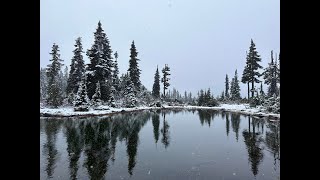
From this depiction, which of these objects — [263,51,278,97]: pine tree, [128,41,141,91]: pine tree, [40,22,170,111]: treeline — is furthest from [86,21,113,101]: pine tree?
[263,51,278,97]: pine tree

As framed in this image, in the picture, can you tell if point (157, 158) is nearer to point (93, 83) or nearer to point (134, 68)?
point (93, 83)

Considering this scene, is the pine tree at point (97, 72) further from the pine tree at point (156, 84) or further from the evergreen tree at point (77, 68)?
the pine tree at point (156, 84)

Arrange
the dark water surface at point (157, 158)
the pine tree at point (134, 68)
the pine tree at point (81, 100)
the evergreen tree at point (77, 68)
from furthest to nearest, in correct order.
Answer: the pine tree at point (134, 68) < the evergreen tree at point (77, 68) < the pine tree at point (81, 100) < the dark water surface at point (157, 158)

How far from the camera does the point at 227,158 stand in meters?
12.0

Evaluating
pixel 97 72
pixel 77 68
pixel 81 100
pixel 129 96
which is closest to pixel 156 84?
pixel 129 96

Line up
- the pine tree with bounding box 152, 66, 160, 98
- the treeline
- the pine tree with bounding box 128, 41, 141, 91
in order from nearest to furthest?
1. the treeline
2. the pine tree with bounding box 128, 41, 141, 91
3. the pine tree with bounding box 152, 66, 160, 98

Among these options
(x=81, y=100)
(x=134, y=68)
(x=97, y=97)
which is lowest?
(x=81, y=100)

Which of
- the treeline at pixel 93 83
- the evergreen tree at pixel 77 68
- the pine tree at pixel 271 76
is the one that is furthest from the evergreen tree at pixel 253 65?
the evergreen tree at pixel 77 68

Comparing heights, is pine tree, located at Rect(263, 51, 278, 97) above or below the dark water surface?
above

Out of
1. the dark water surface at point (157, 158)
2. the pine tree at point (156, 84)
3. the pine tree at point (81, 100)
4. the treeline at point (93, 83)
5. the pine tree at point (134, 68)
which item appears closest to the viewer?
the dark water surface at point (157, 158)

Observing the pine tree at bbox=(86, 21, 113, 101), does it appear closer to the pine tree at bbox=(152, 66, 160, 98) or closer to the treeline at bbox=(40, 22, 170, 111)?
the treeline at bbox=(40, 22, 170, 111)

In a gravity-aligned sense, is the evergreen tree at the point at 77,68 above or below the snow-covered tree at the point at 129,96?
above

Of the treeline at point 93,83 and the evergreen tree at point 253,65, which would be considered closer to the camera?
the treeline at point 93,83

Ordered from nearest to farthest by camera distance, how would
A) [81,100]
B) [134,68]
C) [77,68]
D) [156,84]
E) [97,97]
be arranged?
[81,100] < [97,97] < [77,68] < [134,68] < [156,84]
